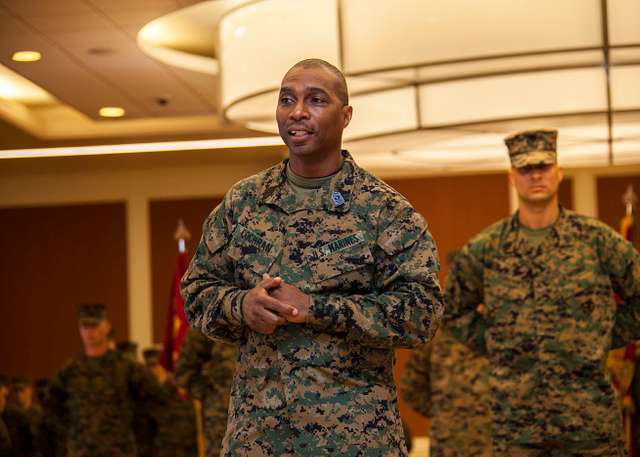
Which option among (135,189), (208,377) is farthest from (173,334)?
(135,189)

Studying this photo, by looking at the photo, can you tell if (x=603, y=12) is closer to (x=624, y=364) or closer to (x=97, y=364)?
(x=624, y=364)

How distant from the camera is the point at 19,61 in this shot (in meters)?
9.11

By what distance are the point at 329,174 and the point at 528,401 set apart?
7.27 ft

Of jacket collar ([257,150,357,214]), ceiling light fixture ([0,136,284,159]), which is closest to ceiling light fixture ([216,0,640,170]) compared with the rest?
jacket collar ([257,150,357,214])

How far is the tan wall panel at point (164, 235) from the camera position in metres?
15.2

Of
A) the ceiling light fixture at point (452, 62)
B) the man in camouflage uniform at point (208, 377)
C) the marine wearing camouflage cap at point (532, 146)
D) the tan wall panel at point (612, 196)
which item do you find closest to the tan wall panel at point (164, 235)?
the tan wall panel at point (612, 196)

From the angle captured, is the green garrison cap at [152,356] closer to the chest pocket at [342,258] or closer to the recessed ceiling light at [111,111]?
the recessed ceiling light at [111,111]

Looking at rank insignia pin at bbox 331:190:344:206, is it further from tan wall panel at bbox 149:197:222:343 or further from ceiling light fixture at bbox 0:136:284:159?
tan wall panel at bbox 149:197:222:343

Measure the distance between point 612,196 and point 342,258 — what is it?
38.2 feet

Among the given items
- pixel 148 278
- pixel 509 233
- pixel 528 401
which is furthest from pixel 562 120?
pixel 148 278

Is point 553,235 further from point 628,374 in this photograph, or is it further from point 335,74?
point 335,74

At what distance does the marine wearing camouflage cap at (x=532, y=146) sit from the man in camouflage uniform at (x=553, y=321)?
0.03m

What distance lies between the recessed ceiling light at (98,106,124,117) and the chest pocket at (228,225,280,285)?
879 centimetres

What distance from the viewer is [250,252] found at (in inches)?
109
